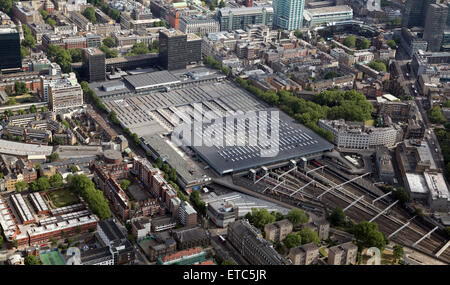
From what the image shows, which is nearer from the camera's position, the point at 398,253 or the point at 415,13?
the point at 398,253

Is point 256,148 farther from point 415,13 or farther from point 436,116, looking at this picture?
point 415,13

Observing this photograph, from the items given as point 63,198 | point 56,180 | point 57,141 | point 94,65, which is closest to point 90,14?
point 94,65

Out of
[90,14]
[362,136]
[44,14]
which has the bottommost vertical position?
[362,136]

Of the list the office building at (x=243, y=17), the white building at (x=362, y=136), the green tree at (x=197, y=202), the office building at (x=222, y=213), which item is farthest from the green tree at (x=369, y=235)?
the office building at (x=243, y=17)

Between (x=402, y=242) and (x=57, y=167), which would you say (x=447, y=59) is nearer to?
(x=402, y=242)

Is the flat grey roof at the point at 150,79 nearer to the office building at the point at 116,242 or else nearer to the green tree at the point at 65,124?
the green tree at the point at 65,124

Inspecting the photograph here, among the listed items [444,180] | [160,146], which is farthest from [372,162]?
[160,146]
